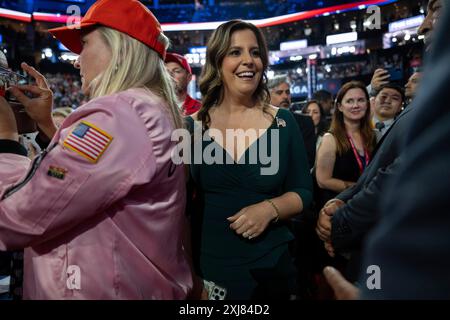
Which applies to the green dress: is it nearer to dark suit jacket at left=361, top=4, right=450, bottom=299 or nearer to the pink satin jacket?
the pink satin jacket

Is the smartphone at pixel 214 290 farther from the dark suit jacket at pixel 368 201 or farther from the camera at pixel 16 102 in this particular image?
the camera at pixel 16 102

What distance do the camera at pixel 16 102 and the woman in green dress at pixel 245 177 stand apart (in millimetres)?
694

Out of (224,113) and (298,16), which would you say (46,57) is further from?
(224,113)

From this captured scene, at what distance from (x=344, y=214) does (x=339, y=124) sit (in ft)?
6.42

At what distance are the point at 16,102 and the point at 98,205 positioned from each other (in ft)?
2.27

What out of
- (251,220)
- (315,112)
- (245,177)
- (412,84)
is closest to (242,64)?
(245,177)

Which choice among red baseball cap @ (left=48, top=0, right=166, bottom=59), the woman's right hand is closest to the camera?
the woman's right hand

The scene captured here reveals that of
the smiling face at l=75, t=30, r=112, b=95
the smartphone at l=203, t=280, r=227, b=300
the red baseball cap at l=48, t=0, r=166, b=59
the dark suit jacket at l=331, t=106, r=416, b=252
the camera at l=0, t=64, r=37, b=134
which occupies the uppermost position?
the red baseball cap at l=48, t=0, r=166, b=59

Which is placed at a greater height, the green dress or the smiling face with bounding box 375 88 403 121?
the smiling face with bounding box 375 88 403 121

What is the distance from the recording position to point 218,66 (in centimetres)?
199

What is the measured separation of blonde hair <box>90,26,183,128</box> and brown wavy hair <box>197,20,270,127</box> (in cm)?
61

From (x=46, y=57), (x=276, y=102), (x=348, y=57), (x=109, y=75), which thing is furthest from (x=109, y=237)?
(x=46, y=57)

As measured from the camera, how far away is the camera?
1.33 meters

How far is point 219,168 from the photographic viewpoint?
1752 mm
